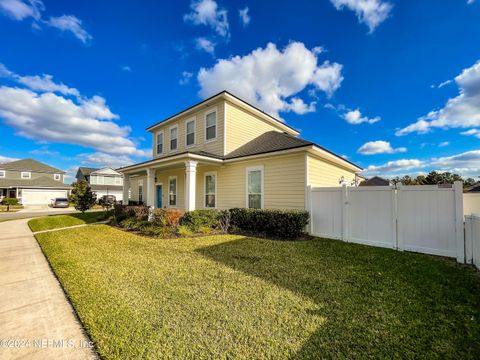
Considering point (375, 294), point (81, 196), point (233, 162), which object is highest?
point (233, 162)

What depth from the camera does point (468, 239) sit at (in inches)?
208

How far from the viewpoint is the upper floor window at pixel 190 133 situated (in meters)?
14.5

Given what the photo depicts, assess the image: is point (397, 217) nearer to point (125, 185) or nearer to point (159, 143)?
point (159, 143)

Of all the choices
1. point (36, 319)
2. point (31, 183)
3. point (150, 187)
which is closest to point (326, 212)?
point (36, 319)

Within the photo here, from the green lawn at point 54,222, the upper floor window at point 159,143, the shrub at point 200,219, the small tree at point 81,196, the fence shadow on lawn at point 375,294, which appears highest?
the upper floor window at point 159,143

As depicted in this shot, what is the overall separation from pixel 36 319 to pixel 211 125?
11534 mm

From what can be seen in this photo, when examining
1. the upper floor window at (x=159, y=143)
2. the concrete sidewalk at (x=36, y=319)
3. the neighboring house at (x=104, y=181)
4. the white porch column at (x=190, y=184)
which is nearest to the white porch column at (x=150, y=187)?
the upper floor window at (x=159, y=143)

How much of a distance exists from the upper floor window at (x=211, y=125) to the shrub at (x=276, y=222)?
5.65 metres

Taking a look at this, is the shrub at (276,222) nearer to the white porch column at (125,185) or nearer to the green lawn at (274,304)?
the green lawn at (274,304)

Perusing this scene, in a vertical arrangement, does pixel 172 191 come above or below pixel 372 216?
above

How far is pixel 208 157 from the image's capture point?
1105 centimetres

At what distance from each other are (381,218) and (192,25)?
40.9ft

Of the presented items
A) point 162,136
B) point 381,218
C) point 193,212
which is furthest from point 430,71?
point 162,136

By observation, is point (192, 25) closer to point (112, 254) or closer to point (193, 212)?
point (193, 212)
